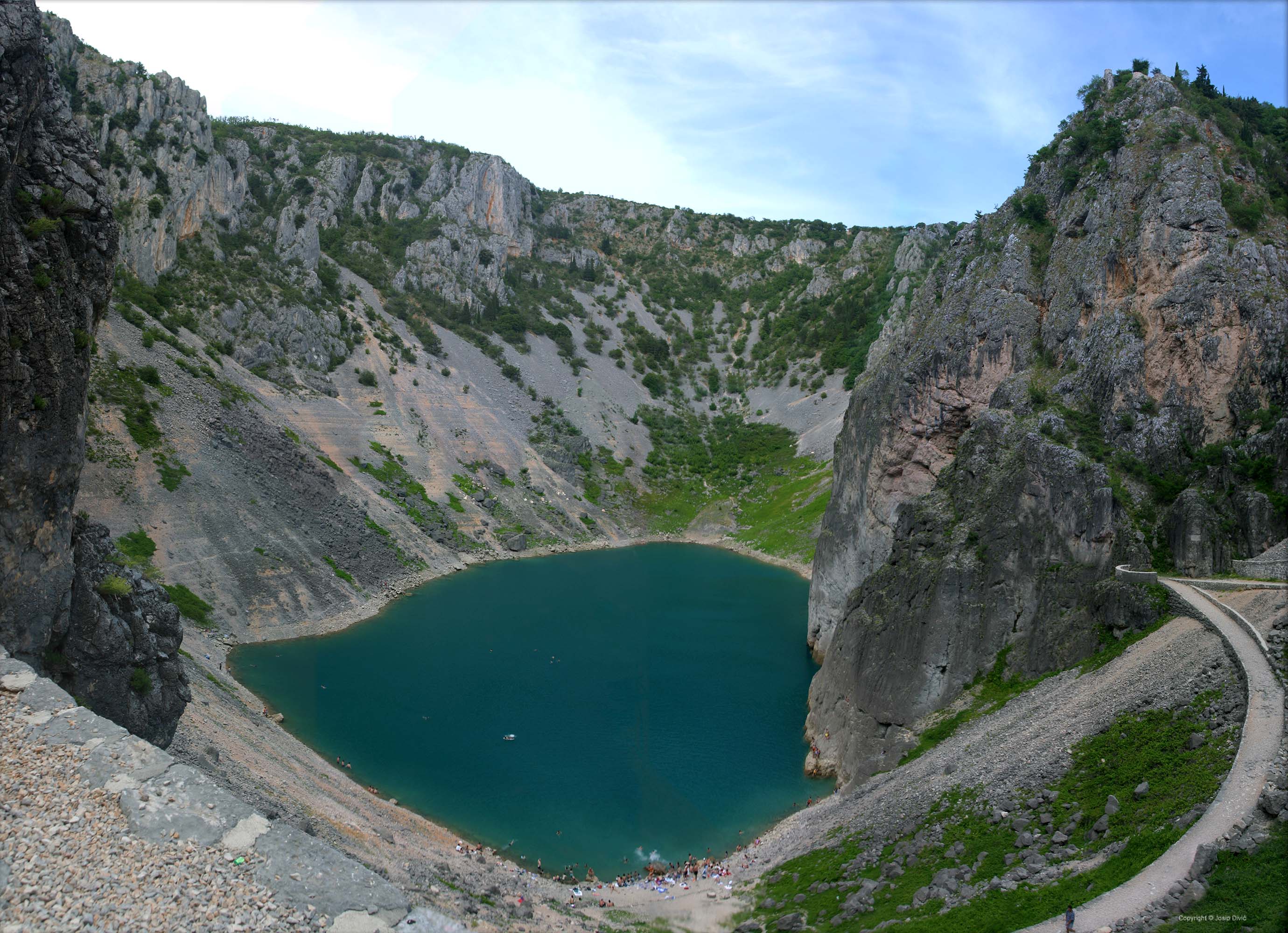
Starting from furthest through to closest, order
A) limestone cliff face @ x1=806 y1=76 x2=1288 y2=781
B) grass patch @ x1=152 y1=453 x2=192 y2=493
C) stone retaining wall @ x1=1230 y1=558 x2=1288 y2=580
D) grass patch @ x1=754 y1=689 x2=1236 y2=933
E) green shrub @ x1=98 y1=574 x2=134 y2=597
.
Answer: grass patch @ x1=152 y1=453 x2=192 y2=493 < limestone cliff face @ x1=806 y1=76 x2=1288 y2=781 < stone retaining wall @ x1=1230 y1=558 x2=1288 y2=580 < green shrub @ x1=98 y1=574 x2=134 y2=597 < grass patch @ x1=754 y1=689 x2=1236 y2=933

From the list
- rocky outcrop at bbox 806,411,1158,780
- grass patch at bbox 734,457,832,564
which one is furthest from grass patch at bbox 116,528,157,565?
grass patch at bbox 734,457,832,564

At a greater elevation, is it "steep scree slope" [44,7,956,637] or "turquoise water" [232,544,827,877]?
"steep scree slope" [44,7,956,637]

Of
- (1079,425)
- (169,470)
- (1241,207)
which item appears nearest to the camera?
(1079,425)

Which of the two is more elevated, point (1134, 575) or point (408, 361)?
point (408, 361)

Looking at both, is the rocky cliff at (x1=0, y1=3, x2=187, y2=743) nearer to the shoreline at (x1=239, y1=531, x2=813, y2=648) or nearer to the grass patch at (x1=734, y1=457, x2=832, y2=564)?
the shoreline at (x1=239, y1=531, x2=813, y2=648)

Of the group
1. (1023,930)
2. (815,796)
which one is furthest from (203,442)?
(1023,930)

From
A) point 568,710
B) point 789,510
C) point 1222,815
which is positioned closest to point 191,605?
point 568,710

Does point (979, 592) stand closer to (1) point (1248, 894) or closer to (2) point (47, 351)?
(1) point (1248, 894)
